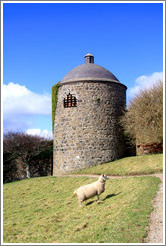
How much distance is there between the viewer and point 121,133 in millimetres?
22609

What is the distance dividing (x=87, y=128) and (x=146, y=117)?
4871mm

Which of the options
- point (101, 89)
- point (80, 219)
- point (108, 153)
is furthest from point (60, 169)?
point (80, 219)

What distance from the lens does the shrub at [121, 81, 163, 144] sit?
19.4 meters

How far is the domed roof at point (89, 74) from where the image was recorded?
21688 millimetres

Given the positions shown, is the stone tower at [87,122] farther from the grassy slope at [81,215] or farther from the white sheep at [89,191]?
the white sheep at [89,191]

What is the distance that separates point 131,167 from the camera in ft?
58.5

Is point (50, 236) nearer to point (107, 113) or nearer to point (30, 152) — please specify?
point (107, 113)

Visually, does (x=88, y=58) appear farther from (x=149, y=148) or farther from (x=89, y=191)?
(x=89, y=191)

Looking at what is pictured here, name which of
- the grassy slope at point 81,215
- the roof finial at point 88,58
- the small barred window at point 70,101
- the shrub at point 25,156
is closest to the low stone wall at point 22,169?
A: the shrub at point 25,156

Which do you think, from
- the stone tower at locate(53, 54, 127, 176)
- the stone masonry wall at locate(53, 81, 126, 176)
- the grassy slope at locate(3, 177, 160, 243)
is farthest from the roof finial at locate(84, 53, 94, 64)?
the grassy slope at locate(3, 177, 160, 243)

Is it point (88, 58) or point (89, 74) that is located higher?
point (88, 58)

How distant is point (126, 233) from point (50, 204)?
677 cm

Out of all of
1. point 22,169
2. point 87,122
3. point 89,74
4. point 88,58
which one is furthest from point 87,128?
point 22,169

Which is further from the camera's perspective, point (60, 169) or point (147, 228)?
point (60, 169)
